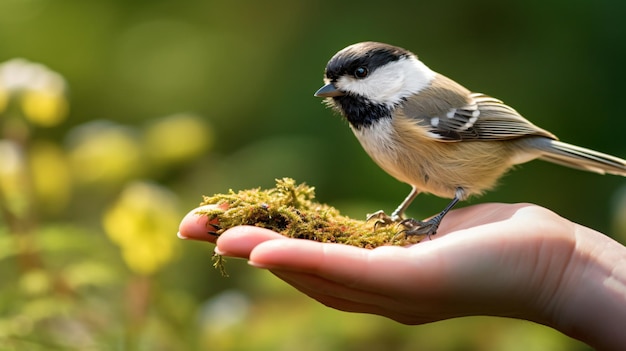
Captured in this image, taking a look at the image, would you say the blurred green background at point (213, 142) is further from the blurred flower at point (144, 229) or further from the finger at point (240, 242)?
the finger at point (240, 242)

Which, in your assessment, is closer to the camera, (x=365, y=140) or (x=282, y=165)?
(x=365, y=140)

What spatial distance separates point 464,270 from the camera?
37.0 inches

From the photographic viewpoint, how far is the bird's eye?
1.40 meters

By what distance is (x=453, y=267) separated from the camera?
93 cm

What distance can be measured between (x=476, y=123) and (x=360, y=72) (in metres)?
0.32

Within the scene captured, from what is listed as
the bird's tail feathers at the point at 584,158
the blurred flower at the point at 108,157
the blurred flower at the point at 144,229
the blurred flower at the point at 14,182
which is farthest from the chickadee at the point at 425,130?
the blurred flower at the point at 14,182

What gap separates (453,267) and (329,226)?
14.0 inches

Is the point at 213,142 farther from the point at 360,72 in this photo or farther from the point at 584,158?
the point at 584,158

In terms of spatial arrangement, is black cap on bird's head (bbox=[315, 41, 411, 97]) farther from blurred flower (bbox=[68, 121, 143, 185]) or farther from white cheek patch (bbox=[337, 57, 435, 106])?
blurred flower (bbox=[68, 121, 143, 185])

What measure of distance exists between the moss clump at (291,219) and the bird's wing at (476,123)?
279 mm

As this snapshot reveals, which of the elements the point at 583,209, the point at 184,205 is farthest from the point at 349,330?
the point at 583,209

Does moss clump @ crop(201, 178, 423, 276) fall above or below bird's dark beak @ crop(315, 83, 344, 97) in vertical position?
below

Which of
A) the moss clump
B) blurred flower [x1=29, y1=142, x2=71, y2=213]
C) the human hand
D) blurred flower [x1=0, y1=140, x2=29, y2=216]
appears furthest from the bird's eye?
blurred flower [x1=29, y1=142, x2=71, y2=213]

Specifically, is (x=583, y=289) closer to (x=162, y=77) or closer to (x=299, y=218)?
(x=299, y=218)
